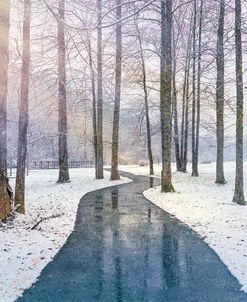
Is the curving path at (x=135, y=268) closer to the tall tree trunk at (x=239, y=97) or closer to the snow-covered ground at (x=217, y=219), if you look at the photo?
the snow-covered ground at (x=217, y=219)

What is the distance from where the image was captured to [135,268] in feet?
21.0

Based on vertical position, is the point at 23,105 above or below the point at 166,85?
below

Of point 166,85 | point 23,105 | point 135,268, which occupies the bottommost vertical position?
point 135,268

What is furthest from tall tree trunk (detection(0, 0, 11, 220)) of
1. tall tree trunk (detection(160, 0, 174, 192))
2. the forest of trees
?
tall tree trunk (detection(160, 0, 174, 192))

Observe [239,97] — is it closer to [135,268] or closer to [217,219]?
[217,219]

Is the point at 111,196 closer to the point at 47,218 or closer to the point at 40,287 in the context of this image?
the point at 47,218

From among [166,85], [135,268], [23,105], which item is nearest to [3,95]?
[23,105]

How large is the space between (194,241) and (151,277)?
2593mm

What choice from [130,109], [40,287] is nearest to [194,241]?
[40,287]

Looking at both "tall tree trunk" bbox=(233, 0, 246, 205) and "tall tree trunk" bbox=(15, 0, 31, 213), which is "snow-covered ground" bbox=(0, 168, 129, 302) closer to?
"tall tree trunk" bbox=(15, 0, 31, 213)

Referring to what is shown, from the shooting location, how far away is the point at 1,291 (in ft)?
17.6

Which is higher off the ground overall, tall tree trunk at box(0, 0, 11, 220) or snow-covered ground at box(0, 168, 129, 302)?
tall tree trunk at box(0, 0, 11, 220)

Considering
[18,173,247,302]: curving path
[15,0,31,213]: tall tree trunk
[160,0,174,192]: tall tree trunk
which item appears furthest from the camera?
[160,0,174,192]: tall tree trunk

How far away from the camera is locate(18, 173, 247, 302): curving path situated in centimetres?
527
